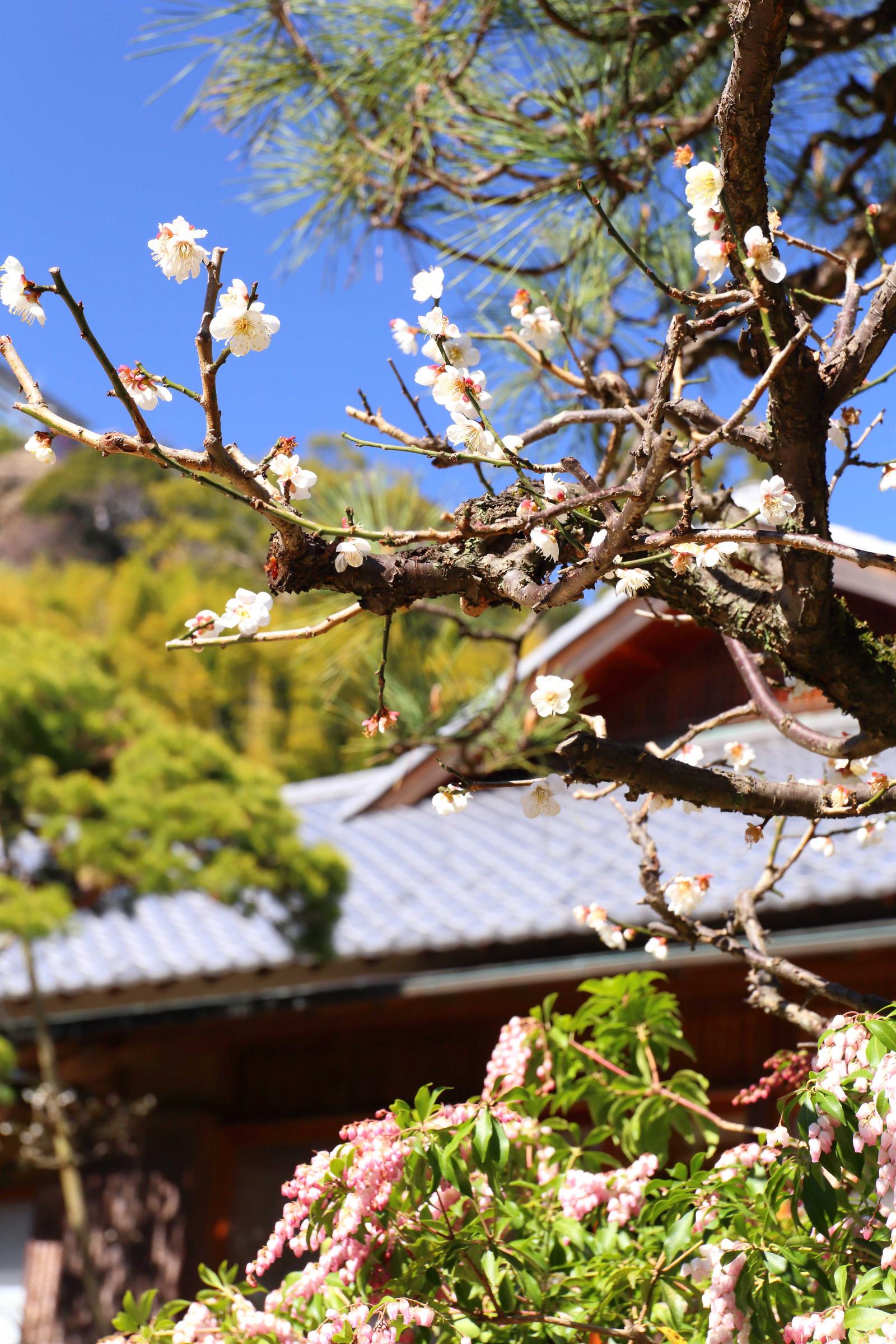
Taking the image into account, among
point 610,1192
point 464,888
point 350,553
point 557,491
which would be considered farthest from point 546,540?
point 464,888

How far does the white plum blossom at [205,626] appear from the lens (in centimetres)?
127

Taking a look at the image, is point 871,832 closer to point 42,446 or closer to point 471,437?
point 471,437

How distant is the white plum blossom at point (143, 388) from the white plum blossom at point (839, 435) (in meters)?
0.77

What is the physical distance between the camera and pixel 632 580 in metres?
1.21

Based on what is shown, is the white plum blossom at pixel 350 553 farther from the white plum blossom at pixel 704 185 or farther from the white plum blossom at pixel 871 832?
the white plum blossom at pixel 871 832

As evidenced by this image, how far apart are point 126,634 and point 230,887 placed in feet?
51.0

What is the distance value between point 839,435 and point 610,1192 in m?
0.98

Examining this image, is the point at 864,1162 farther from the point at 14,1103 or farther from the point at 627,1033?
the point at 14,1103

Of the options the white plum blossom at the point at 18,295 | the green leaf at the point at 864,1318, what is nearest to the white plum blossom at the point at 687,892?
the green leaf at the point at 864,1318

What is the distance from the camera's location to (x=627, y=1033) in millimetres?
1878

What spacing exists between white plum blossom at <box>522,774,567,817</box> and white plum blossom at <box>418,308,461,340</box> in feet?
1.58

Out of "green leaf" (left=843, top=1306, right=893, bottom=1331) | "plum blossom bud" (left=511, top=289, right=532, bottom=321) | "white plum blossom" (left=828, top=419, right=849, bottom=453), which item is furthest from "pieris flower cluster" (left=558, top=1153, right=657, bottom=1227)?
"plum blossom bud" (left=511, top=289, right=532, bottom=321)

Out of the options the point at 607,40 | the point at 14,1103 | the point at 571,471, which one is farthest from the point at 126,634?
the point at 571,471

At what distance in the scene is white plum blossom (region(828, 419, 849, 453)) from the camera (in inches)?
58.2
